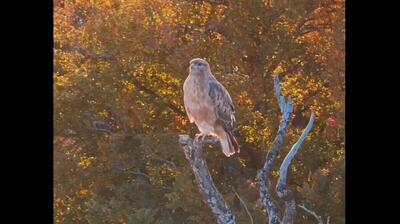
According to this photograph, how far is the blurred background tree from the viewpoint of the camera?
11.6 metres

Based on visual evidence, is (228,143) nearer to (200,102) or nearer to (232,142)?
(232,142)

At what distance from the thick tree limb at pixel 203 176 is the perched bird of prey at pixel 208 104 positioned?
1.45 meters

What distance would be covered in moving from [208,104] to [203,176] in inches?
67.5

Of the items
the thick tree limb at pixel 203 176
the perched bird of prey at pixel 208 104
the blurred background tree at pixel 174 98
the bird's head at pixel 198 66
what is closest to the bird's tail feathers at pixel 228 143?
the perched bird of prey at pixel 208 104

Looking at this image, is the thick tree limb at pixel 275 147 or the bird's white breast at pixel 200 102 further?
the bird's white breast at pixel 200 102

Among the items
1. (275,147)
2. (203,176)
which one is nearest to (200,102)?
(203,176)

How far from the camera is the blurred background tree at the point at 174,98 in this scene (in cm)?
1158

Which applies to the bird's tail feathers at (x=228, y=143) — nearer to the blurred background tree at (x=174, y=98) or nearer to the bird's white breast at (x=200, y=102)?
the bird's white breast at (x=200, y=102)

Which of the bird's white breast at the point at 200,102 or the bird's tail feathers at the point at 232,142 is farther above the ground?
the bird's white breast at the point at 200,102

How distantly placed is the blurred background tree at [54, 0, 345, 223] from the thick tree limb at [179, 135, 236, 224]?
5.12m

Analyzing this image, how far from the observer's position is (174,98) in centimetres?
1250
